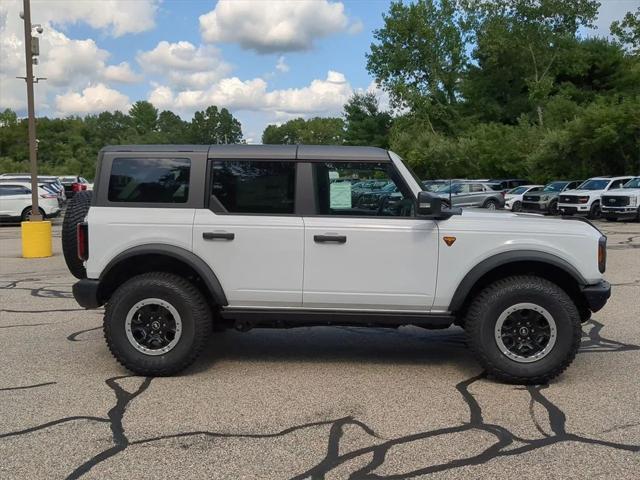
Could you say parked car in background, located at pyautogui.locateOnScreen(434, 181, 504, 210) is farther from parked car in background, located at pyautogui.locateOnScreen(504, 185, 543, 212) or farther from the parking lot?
the parking lot

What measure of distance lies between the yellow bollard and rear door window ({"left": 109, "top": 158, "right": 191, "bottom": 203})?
9.13 m

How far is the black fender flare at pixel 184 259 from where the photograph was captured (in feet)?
16.7

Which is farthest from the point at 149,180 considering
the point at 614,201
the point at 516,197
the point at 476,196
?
the point at 516,197

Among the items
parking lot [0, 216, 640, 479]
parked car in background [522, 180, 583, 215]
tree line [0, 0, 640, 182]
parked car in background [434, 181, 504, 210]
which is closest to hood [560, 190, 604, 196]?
parked car in background [522, 180, 583, 215]

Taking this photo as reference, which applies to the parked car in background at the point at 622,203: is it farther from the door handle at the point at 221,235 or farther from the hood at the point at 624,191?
the door handle at the point at 221,235

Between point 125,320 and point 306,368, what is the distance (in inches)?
63.0

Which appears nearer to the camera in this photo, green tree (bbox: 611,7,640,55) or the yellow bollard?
the yellow bollard

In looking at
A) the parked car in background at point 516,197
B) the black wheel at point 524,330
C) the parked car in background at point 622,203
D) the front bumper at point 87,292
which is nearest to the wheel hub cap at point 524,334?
the black wheel at point 524,330

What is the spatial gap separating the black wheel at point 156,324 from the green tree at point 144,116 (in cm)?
13101

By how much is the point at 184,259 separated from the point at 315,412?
1.65m

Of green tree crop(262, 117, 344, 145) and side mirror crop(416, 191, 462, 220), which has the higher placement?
green tree crop(262, 117, 344, 145)

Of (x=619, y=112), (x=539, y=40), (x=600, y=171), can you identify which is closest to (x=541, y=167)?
(x=600, y=171)

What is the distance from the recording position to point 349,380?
204 inches

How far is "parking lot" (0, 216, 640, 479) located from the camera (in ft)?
11.9
